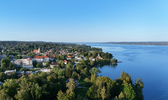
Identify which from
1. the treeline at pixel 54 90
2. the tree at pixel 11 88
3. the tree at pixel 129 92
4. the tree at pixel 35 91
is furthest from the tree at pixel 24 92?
the tree at pixel 129 92

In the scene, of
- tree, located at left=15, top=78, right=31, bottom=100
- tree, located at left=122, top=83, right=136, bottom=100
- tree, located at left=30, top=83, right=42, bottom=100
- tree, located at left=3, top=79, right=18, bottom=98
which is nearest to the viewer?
tree, located at left=15, top=78, right=31, bottom=100

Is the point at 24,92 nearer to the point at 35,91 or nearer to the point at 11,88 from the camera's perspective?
the point at 35,91

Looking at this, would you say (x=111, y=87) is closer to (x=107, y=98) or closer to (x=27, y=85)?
(x=107, y=98)

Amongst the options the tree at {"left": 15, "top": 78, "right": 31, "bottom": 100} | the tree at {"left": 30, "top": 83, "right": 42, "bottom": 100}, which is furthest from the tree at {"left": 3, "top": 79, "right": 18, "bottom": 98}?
the tree at {"left": 30, "top": 83, "right": 42, "bottom": 100}

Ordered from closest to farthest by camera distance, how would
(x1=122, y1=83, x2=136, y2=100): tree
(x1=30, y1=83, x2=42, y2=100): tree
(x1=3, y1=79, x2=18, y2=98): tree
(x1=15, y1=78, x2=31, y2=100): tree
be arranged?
1. (x1=15, y1=78, x2=31, y2=100): tree
2. (x1=30, y1=83, x2=42, y2=100): tree
3. (x1=3, y1=79, x2=18, y2=98): tree
4. (x1=122, y1=83, x2=136, y2=100): tree

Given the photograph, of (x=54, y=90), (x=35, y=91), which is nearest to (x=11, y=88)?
(x=35, y=91)

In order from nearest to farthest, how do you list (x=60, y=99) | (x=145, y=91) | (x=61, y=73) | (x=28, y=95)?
1. (x=60, y=99)
2. (x=28, y=95)
3. (x=145, y=91)
4. (x=61, y=73)

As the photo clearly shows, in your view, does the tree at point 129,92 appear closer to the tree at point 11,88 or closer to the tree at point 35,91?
the tree at point 35,91

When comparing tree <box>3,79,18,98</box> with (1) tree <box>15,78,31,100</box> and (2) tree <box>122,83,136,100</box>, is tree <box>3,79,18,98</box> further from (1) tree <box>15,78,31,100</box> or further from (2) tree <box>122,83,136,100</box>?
(2) tree <box>122,83,136,100</box>

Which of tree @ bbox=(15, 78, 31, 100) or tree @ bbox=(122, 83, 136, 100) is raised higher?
tree @ bbox=(15, 78, 31, 100)

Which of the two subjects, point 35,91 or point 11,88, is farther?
point 11,88

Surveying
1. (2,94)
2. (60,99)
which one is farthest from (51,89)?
(2,94)
